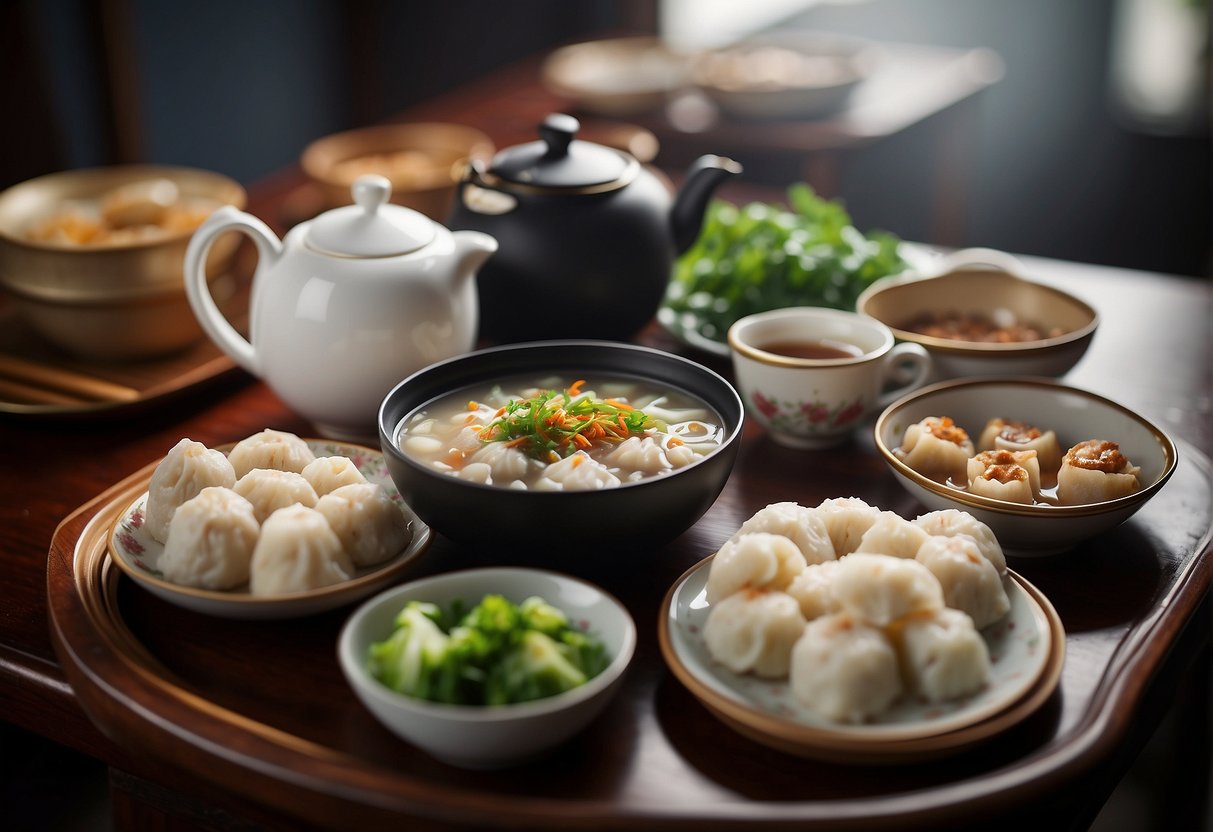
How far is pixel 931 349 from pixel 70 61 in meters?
3.54

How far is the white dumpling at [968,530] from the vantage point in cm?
124

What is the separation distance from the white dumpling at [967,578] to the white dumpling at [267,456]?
2.41ft

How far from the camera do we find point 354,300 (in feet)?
5.28

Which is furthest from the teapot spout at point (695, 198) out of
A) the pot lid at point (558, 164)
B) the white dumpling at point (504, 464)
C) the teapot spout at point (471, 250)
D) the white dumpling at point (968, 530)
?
the white dumpling at point (968, 530)

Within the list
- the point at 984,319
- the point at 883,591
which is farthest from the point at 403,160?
the point at 883,591

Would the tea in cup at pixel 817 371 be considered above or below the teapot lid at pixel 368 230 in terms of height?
below

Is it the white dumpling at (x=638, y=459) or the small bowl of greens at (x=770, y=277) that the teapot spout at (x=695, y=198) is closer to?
the small bowl of greens at (x=770, y=277)

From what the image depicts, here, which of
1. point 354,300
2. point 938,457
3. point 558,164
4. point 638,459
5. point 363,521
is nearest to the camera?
point 363,521

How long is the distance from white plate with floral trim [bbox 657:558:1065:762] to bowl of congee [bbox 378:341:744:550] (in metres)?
0.12

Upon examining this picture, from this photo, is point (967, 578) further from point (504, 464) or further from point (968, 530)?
point (504, 464)

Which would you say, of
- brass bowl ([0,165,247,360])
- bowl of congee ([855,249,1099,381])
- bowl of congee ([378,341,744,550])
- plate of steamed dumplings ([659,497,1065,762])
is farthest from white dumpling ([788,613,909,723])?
brass bowl ([0,165,247,360])

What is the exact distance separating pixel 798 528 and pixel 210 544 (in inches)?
24.1

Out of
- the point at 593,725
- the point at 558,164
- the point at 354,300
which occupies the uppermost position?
the point at 558,164

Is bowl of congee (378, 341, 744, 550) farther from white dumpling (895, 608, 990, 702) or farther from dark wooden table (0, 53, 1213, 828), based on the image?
white dumpling (895, 608, 990, 702)
